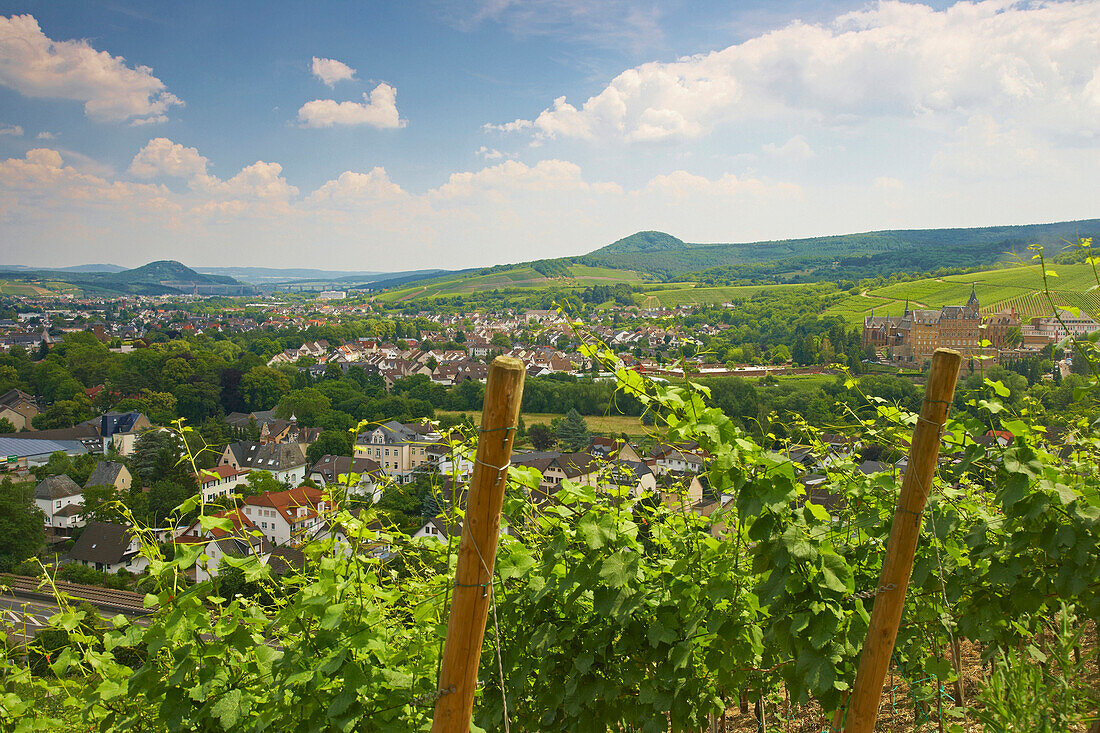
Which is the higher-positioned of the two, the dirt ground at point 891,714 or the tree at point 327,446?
the dirt ground at point 891,714

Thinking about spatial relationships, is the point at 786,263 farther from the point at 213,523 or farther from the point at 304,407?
the point at 213,523

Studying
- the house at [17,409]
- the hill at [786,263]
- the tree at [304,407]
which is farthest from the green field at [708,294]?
the house at [17,409]

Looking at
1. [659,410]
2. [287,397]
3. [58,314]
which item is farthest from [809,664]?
[58,314]

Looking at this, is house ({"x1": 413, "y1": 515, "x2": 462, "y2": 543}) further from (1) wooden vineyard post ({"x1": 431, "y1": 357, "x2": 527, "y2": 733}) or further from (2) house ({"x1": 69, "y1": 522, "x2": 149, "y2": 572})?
(2) house ({"x1": 69, "y1": 522, "x2": 149, "y2": 572})

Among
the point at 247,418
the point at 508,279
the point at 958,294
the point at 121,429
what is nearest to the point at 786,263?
the point at 508,279

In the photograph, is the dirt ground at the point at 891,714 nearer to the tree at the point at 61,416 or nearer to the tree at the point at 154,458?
the tree at the point at 154,458

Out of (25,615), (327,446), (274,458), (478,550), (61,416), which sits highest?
(478,550)
